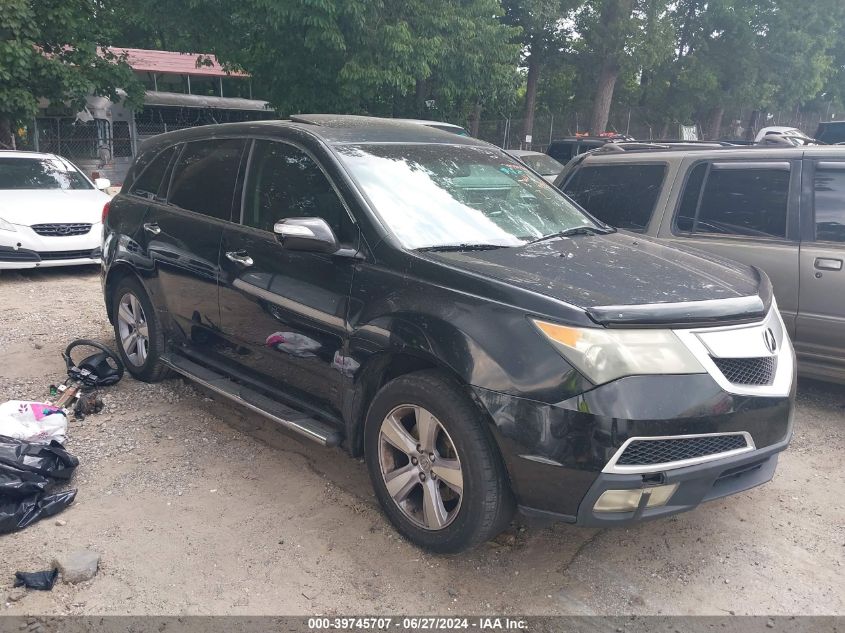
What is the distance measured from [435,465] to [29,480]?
80.9 inches

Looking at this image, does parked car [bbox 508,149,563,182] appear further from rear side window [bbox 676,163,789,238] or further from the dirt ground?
the dirt ground

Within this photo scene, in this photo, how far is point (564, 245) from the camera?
363cm

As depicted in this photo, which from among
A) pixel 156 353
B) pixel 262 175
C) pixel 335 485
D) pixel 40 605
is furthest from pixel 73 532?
pixel 262 175

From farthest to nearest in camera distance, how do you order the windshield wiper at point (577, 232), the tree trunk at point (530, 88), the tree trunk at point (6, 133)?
the tree trunk at point (530, 88)
the tree trunk at point (6, 133)
the windshield wiper at point (577, 232)

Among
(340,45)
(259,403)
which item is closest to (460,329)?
(259,403)

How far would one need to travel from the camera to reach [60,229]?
8680mm

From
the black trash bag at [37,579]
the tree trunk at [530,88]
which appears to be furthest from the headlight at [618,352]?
the tree trunk at [530,88]

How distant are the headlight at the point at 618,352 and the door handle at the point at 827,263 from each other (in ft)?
8.11

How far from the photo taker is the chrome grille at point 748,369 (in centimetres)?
283

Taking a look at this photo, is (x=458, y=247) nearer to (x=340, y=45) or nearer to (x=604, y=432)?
(x=604, y=432)

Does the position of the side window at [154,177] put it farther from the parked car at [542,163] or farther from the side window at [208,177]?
the parked car at [542,163]

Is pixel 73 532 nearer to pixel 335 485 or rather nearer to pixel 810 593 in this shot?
pixel 335 485

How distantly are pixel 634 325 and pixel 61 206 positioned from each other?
27.1 feet

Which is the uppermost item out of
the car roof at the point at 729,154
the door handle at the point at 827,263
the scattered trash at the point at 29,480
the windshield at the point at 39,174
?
the car roof at the point at 729,154
